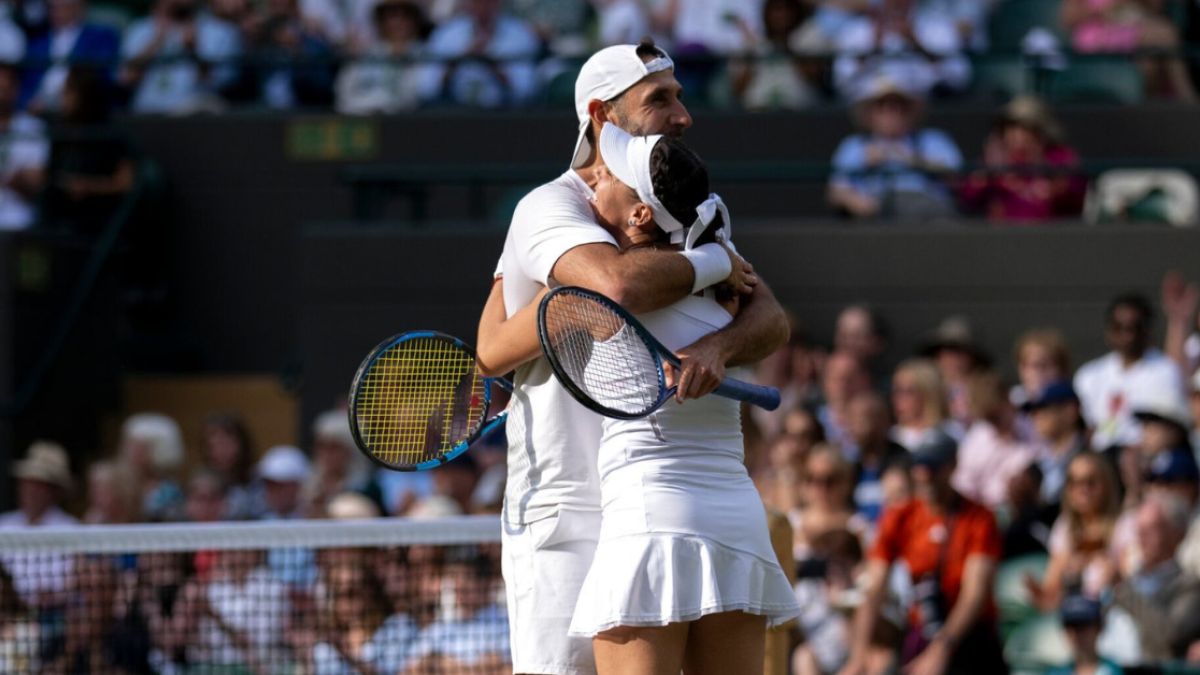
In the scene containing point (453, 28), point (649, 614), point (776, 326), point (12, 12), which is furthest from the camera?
point (12, 12)

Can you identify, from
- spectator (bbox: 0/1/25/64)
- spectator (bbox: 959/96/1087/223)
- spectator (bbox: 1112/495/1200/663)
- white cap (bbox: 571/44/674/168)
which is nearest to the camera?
white cap (bbox: 571/44/674/168)

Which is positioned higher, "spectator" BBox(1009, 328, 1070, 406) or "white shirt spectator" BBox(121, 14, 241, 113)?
"white shirt spectator" BBox(121, 14, 241, 113)

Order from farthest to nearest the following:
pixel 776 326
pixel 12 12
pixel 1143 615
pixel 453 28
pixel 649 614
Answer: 1. pixel 12 12
2. pixel 453 28
3. pixel 1143 615
4. pixel 776 326
5. pixel 649 614

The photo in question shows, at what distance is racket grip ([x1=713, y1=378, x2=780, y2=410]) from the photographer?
401 centimetres

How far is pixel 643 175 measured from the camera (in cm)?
398

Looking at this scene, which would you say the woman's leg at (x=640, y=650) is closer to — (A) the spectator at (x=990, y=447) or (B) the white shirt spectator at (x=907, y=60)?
(A) the spectator at (x=990, y=447)

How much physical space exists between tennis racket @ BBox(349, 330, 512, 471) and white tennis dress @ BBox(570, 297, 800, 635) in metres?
0.64

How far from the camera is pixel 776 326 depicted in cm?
423

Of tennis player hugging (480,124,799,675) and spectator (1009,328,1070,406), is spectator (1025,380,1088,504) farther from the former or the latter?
tennis player hugging (480,124,799,675)

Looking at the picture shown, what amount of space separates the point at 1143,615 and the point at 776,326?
11.7 feet

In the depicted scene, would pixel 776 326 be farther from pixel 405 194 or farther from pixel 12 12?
→ pixel 12 12

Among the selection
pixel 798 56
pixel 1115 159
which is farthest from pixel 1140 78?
pixel 798 56

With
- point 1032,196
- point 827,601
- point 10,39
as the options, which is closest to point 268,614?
point 827,601

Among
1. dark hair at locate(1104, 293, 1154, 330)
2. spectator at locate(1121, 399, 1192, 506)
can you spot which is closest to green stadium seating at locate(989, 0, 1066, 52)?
dark hair at locate(1104, 293, 1154, 330)
